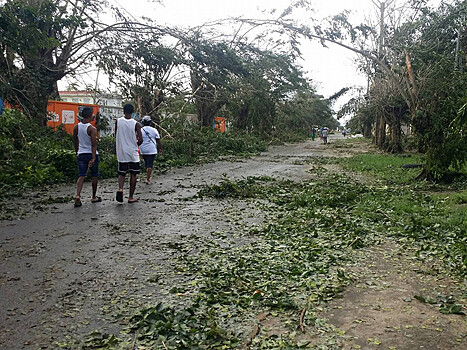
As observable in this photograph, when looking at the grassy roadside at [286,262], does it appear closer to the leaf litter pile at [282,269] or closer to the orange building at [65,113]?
the leaf litter pile at [282,269]

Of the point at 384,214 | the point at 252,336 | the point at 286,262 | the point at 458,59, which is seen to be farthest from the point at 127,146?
the point at 458,59

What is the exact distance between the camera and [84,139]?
8180 mm

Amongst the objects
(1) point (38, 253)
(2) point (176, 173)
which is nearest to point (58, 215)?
(1) point (38, 253)

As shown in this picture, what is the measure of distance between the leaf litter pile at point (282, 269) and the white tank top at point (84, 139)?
353 centimetres

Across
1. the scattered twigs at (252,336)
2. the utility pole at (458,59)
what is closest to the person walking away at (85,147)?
the scattered twigs at (252,336)

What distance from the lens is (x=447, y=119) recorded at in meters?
12.7

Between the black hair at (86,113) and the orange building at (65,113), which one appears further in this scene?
the orange building at (65,113)

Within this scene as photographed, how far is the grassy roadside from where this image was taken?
317 centimetres

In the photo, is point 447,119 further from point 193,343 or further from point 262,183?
point 193,343

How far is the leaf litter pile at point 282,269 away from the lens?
3150mm

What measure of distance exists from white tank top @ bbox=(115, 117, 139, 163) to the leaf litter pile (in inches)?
109

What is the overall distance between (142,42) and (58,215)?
1056 cm

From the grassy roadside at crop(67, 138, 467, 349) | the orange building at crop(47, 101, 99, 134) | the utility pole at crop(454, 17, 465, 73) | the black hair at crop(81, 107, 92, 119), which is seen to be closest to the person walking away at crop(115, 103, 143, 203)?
the black hair at crop(81, 107, 92, 119)

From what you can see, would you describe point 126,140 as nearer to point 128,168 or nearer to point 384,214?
point 128,168
